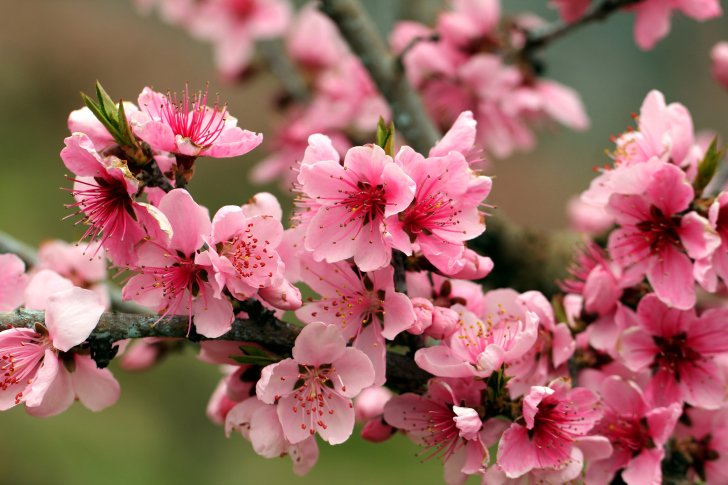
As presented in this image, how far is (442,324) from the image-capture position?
0.76m

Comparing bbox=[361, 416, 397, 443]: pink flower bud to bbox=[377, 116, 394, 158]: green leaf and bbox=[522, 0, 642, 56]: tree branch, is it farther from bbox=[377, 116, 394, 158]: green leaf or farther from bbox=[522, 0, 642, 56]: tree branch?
bbox=[522, 0, 642, 56]: tree branch

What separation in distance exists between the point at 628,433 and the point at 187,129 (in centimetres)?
81

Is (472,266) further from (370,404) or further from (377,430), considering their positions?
(370,404)

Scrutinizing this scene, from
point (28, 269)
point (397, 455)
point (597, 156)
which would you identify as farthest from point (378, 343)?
point (597, 156)

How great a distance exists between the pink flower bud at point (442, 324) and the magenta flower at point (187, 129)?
0.34 meters

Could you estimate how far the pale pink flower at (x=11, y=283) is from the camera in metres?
0.86

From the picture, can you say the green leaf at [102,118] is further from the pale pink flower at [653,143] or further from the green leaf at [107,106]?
the pale pink flower at [653,143]

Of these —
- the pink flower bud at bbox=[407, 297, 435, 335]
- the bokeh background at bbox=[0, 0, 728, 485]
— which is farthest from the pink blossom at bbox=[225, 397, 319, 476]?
the bokeh background at bbox=[0, 0, 728, 485]

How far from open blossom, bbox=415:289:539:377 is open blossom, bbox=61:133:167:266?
1.32 feet

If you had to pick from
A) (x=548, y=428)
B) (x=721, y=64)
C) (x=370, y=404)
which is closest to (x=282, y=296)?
(x=548, y=428)

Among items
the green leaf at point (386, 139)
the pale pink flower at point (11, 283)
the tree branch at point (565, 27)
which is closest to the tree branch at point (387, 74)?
the tree branch at point (565, 27)

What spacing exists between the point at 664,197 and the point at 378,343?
1.65 feet

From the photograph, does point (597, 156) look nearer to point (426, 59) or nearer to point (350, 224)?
point (426, 59)

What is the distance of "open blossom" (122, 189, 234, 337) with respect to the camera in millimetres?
695
